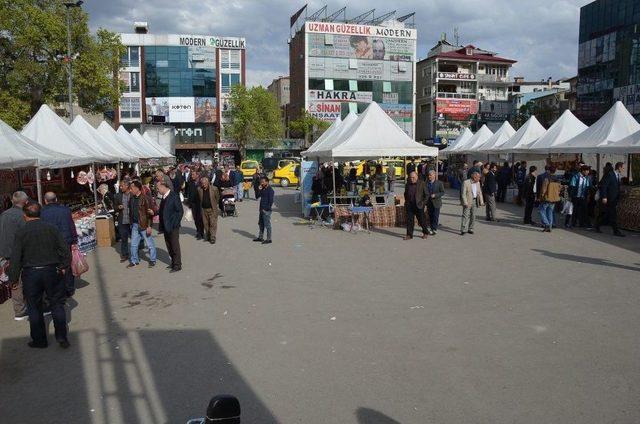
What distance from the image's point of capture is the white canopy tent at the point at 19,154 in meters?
9.21

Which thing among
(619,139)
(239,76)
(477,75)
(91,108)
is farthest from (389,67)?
(619,139)

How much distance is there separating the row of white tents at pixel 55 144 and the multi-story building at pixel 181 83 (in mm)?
38860

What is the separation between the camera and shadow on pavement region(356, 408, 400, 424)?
13.3ft

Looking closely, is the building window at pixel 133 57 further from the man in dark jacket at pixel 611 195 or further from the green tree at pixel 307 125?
the man in dark jacket at pixel 611 195

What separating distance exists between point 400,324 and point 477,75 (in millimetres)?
70365

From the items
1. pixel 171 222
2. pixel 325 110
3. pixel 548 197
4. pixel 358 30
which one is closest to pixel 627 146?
pixel 548 197

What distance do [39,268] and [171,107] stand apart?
200 feet

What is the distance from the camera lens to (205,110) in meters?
63.8

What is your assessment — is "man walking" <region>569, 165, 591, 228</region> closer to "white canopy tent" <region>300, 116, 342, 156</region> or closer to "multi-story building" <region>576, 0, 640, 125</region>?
"white canopy tent" <region>300, 116, 342, 156</region>

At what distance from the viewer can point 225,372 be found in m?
5.03

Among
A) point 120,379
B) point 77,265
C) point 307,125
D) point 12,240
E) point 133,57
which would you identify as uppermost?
point 133,57

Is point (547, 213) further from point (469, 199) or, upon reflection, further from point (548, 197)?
point (469, 199)

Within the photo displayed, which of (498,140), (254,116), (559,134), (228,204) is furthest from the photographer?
(254,116)

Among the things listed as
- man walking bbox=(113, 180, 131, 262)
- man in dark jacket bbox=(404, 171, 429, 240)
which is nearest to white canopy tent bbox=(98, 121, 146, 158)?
man walking bbox=(113, 180, 131, 262)
